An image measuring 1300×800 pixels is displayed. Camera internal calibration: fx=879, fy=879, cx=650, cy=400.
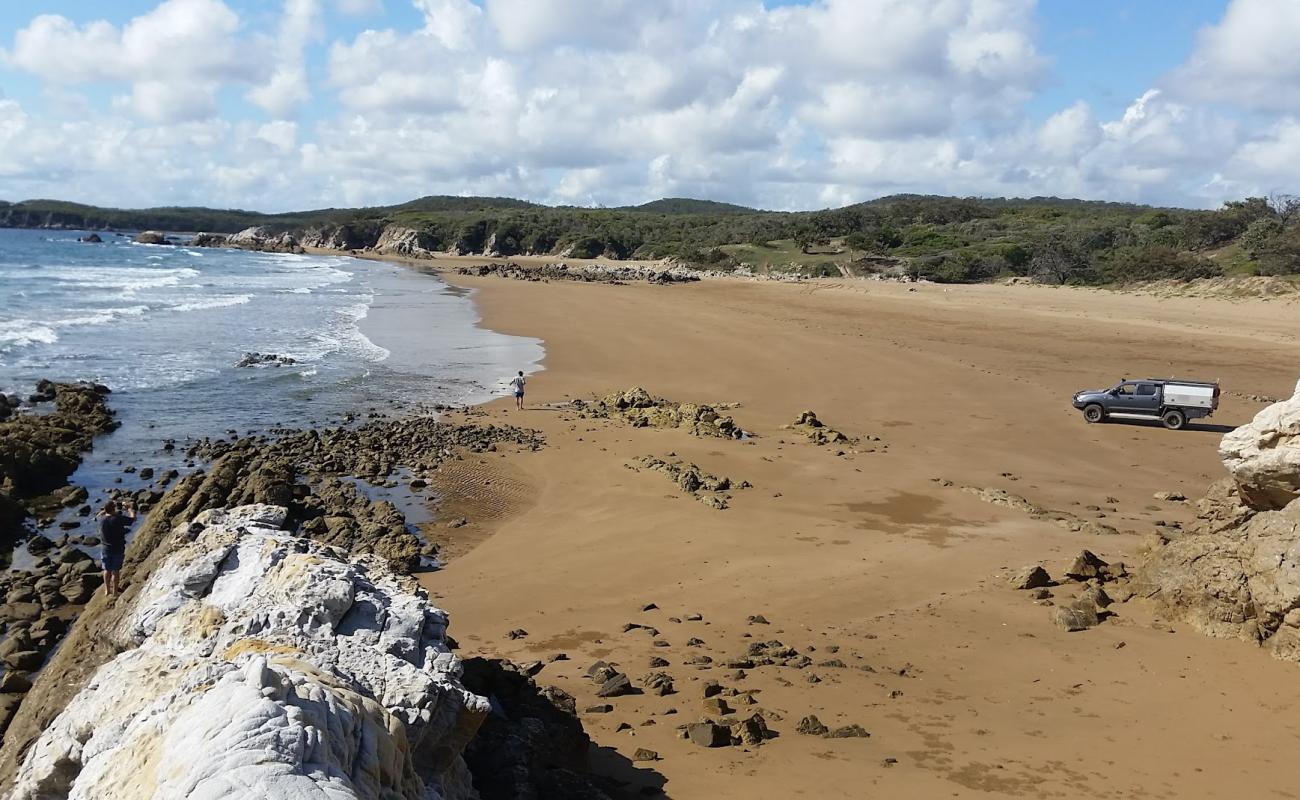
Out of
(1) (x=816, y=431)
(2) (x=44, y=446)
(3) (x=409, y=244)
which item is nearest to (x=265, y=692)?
(1) (x=816, y=431)

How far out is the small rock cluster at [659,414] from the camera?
22344 mm

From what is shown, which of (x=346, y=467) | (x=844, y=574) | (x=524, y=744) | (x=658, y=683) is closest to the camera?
(x=524, y=744)

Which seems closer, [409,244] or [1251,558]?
[1251,558]

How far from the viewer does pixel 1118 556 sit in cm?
1365

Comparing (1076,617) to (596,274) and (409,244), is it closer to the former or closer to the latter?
(596,274)

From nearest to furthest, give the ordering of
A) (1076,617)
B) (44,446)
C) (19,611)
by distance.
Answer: (1076,617) < (19,611) < (44,446)

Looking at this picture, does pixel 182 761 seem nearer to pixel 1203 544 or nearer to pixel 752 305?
pixel 1203 544

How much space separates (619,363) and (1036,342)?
19.1 metres

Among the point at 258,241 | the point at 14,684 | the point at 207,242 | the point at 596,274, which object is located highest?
the point at 258,241

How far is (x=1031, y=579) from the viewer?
1233cm

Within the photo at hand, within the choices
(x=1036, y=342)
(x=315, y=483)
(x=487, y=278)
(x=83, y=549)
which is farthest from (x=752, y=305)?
(x=83, y=549)

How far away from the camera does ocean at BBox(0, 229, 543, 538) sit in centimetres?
2495

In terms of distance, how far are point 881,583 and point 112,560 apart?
10.8 meters

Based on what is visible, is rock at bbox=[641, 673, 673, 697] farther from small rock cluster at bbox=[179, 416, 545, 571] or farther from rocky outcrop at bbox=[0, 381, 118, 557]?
rocky outcrop at bbox=[0, 381, 118, 557]
